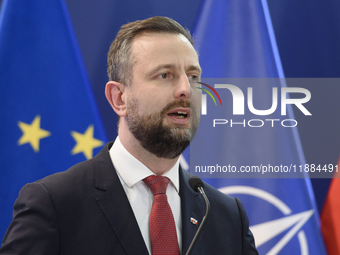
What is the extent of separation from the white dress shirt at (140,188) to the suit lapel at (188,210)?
0.03 m

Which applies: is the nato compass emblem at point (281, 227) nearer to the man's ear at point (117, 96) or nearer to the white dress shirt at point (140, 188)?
the white dress shirt at point (140, 188)

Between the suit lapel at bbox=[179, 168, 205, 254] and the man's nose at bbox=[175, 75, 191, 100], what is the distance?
44 centimetres

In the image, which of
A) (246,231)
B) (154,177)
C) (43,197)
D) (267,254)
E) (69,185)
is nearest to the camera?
(43,197)

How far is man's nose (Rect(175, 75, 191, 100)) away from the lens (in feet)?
5.39

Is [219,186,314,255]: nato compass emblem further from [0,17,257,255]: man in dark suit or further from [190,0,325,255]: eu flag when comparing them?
[0,17,257,255]: man in dark suit

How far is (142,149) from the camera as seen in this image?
5.73 feet

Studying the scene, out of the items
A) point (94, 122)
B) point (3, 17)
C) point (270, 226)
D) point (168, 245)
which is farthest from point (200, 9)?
point (168, 245)

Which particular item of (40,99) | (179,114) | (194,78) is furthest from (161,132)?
(40,99)

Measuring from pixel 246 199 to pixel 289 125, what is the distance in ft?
3.03

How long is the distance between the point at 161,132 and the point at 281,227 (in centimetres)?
122

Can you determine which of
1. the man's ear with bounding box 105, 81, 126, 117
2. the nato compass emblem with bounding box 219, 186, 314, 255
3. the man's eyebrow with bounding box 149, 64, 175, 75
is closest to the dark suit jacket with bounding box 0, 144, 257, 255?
the man's ear with bounding box 105, 81, 126, 117

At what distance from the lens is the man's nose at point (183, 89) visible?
164 centimetres

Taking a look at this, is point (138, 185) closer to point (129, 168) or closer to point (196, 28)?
point (129, 168)

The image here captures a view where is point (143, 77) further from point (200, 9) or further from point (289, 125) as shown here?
point (200, 9)
